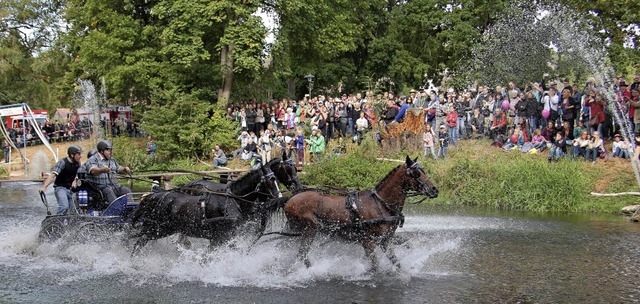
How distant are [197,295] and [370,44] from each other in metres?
33.3

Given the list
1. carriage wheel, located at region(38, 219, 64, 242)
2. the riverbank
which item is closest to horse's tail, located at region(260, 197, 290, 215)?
carriage wheel, located at region(38, 219, 64, 242)

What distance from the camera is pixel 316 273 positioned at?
11.4m

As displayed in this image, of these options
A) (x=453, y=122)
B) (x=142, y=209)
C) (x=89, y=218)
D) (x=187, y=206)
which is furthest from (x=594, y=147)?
(x=89, y=218)

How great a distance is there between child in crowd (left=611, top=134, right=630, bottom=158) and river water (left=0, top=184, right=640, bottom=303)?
7.57m

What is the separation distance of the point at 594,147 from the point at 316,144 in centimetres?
971

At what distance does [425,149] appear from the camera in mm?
24484

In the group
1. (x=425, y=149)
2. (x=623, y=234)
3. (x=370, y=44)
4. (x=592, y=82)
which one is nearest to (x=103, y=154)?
(x=623, y=234)

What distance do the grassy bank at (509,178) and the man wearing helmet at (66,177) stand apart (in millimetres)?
11617

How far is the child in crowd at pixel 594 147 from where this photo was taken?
21953mm

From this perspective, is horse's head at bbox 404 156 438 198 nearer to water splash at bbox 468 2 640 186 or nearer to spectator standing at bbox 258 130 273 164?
spectator standing at bbox 258 130 273 164

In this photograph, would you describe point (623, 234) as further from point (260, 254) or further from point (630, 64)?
point (630, 64)

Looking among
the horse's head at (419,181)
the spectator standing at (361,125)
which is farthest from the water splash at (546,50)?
the horse's head at (419,181)

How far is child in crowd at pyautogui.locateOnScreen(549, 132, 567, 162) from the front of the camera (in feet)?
74.0

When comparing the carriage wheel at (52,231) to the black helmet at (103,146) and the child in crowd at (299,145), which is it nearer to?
the black helmet at (103,146)
